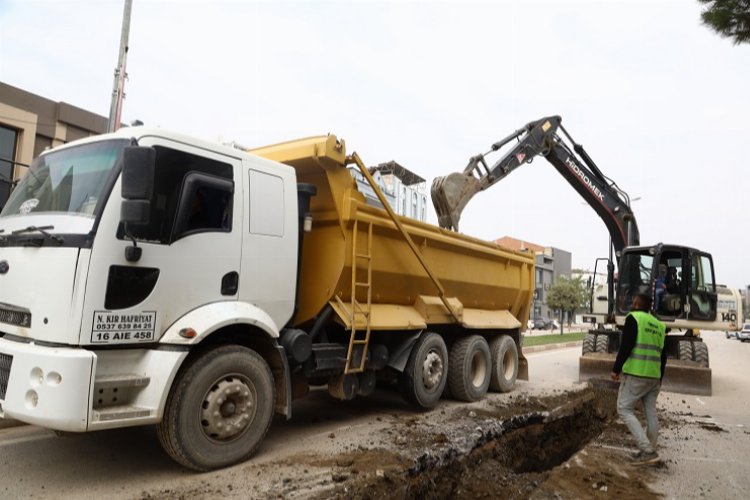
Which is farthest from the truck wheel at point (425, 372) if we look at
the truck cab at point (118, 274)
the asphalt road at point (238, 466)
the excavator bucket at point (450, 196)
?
the excavator bucket at point (450, 196)

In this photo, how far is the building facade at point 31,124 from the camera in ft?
46.7

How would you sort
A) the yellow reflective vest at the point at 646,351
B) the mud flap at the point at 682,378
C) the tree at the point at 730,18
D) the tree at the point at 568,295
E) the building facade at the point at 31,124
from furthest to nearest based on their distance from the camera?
1. the tree at the point at 568,295
2. the building facade at the point at 31,124
3. the mud flap at the point at 682,378
4. the yellow reflective vest at the point at 646,351
5. the tree at the point at 730,18

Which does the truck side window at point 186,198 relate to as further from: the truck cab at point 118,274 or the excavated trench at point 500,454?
the excavated trench at point 500,454

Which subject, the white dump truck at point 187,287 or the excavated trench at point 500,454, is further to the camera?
the excavated trench at point 500,454

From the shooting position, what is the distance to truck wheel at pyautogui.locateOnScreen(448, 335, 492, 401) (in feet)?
24.9

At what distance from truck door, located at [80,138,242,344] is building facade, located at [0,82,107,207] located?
38.1 feet

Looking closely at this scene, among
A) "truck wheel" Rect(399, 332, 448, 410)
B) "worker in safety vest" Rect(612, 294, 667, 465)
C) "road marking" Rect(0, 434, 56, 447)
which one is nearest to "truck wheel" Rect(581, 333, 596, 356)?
"truck wheel" Rect(399, 332, 448, 410)

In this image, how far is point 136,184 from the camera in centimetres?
367

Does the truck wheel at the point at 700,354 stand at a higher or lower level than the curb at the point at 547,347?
higher

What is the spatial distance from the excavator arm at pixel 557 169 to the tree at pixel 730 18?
4670 millimetres

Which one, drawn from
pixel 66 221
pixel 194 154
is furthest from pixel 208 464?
pixel 194 154

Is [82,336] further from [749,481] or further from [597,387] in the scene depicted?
[597,387]

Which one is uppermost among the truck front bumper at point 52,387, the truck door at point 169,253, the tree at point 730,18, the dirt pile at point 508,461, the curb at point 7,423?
the tree at point 730,18

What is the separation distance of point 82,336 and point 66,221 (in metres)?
0.90
